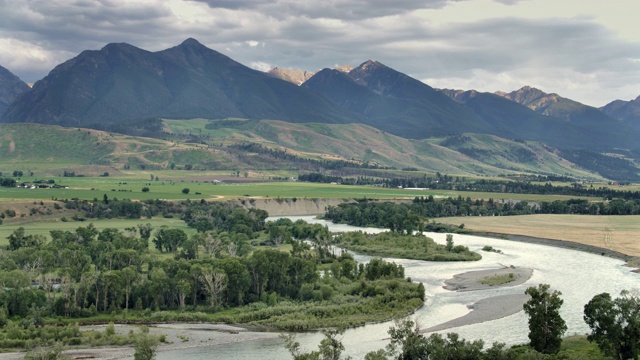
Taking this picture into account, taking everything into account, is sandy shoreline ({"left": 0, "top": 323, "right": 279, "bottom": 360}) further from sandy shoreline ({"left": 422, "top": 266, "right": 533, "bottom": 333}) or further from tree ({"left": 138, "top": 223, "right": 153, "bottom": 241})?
tree ({"left": 138, "top": 223, "right": 153, "bottom": 241})

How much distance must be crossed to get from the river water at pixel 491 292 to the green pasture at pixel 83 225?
200ft

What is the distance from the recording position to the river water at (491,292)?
76812mm

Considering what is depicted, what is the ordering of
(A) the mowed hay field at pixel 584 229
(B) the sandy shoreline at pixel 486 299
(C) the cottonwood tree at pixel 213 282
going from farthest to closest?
1. (A) the mowed hay field at pixel 584 229
2. (C) the cottonwood tree at pixel 213 282
3. (B) the sandy shoreline at pixel 486 299

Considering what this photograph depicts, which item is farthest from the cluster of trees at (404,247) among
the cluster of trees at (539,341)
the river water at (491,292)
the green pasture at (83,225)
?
the cluster of trees at (539,341)

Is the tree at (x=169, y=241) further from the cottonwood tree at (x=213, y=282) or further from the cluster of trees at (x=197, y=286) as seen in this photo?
the cottonwood tree at (x=213, y=282)

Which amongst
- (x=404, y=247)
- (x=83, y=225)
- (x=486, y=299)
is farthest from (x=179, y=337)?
(x=83, y=225)

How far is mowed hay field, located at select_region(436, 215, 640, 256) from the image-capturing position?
153 m

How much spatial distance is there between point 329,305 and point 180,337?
19.8m

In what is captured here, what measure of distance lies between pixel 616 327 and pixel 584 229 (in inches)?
4506

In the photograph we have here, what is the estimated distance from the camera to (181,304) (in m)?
93.1

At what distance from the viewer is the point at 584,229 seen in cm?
17612

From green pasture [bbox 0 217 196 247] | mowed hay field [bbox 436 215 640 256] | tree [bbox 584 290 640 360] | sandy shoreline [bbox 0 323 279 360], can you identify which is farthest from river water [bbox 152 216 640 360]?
green pasture [bbox 0 217 196 247]

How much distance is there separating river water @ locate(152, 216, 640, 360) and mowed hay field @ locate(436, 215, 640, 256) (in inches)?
302

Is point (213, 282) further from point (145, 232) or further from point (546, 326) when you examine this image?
point (145, 232)
